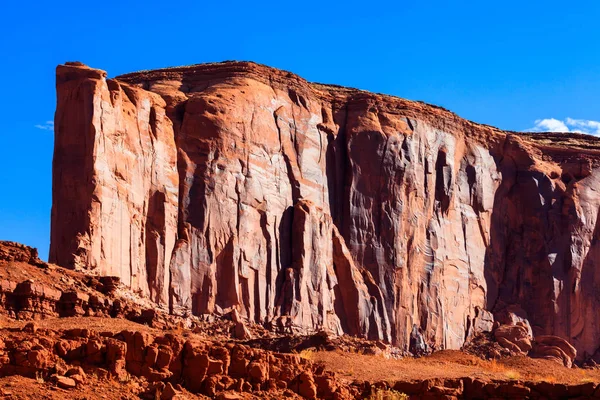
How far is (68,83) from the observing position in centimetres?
5256

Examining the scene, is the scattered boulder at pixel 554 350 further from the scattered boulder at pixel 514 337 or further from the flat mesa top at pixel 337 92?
the flat mesa top at pixel 337 92

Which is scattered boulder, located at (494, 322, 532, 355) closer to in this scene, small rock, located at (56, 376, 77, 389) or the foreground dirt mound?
the foreground dirt mound

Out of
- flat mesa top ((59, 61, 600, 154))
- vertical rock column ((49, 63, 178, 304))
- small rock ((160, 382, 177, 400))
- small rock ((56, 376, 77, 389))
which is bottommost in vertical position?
small rock ((160, 382, 177, 400))

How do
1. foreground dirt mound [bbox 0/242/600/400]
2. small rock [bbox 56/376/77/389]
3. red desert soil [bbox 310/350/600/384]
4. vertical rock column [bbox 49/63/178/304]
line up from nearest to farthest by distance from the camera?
small rock [bbox 56/376/77/389], foreground dirt mound [bbox 0/242/600/400], red desert soil [bbox 310/350/600/384], vertical rock column [bbox 49/63/178/304]

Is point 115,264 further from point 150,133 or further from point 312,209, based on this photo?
point 312,209

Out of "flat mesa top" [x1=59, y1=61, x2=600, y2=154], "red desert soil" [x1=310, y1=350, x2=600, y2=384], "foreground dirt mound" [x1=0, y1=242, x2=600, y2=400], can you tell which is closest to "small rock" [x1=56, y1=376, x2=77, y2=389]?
"foreground dirt mound" [x1=0, y1=242, x2=600, y2=400]

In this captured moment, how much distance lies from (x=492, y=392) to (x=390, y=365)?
504cm

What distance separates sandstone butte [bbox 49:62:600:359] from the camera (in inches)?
2078

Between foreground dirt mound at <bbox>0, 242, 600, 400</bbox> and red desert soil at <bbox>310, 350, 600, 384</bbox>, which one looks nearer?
foreground dirt mound at <bbox>0, 242, 600, 400</bbox>

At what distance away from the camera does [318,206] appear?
62.7m

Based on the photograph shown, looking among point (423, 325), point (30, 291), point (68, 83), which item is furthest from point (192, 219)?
point (30, 291)

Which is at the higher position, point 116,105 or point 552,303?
point 116,105

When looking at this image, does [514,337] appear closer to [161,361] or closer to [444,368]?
[444,368]

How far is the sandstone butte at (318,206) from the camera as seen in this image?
173ft
